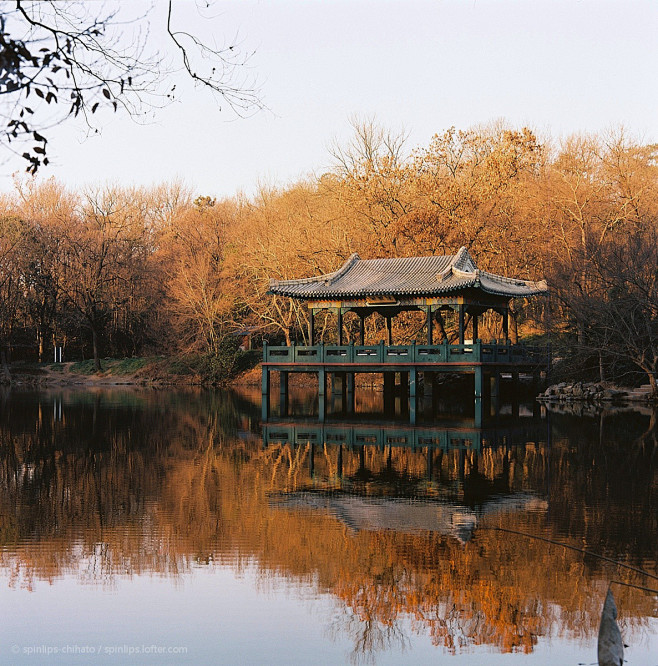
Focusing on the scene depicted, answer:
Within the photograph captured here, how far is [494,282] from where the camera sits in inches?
1057

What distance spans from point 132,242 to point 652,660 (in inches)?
1816

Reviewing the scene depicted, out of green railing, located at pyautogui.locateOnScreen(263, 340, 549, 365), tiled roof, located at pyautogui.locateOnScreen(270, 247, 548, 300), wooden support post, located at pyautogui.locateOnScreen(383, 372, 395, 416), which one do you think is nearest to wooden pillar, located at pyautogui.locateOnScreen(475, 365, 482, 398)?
green railing, located at pyautogui.locateOnScreen(263, 340, 549, 365)

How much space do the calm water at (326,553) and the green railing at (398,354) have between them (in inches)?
291

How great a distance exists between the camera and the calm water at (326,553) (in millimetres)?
5887

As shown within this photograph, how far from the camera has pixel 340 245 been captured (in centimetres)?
3662

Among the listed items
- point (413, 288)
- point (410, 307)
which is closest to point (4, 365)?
point (410, 307)

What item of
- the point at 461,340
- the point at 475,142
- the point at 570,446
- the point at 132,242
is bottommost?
the point at 570,446

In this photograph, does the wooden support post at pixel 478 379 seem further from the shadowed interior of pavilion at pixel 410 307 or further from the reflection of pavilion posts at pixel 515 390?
the reflection of pavilion posts at pixel 515 390

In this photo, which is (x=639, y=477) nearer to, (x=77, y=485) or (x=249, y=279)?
(x=77, y=485)

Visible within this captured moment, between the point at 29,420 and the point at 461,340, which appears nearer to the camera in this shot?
the point at 29,420

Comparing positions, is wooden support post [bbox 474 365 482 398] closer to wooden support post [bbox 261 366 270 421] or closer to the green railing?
the green railing

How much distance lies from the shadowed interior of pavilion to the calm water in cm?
768

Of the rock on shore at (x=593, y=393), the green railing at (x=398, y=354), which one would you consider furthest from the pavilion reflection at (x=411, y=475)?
the rock on shore at (x=593, y=393)

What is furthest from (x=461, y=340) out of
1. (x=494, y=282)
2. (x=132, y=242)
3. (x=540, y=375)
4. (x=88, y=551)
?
(x=132, y=242)
